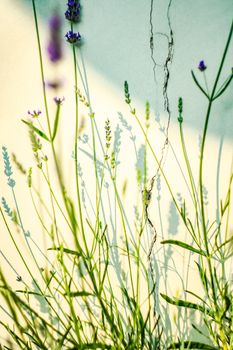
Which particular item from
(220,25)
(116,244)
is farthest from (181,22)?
(116,244)

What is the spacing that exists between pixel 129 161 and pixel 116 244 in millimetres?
242

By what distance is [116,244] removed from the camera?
865 mm

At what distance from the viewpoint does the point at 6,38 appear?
84 cm

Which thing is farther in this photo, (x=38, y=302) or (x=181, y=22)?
(x=38, y=302)

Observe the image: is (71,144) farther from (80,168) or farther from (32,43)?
(32,43)

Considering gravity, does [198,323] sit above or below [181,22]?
below

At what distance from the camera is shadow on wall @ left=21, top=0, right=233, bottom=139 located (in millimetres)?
774

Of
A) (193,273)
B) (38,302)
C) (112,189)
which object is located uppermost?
(112,189)

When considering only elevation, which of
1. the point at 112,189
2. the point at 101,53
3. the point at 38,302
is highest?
the point at 101,53

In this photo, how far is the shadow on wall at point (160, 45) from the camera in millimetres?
774

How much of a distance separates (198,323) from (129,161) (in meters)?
0.51

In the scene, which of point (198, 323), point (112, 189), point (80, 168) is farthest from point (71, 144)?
point (198, 323)

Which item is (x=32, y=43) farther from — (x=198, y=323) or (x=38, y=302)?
(x=198, y=323)

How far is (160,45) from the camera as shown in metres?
0.80
